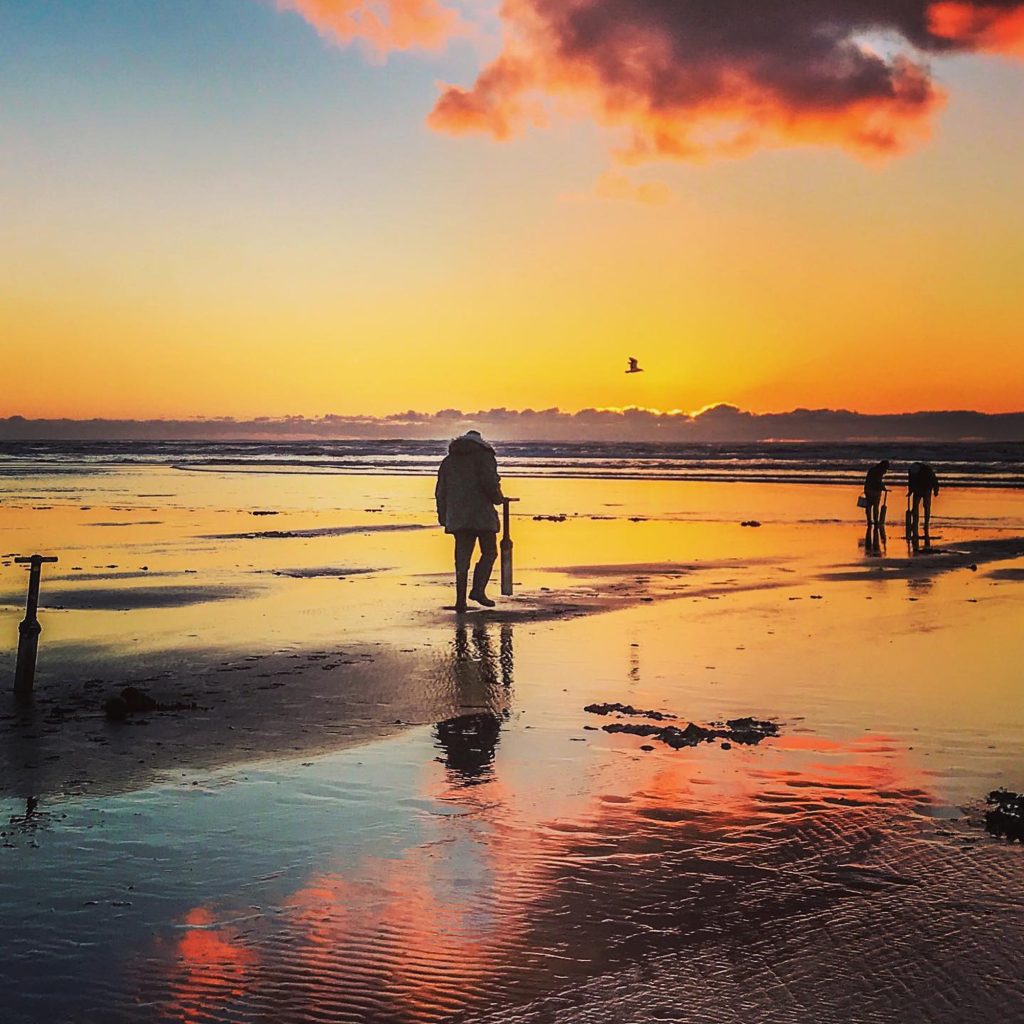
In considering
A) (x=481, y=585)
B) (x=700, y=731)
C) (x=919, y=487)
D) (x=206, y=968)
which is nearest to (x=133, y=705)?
(x=700, y=731)

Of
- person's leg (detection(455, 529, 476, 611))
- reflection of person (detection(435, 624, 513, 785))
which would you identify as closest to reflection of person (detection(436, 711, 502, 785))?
reflection of person (detection(435, 624, 513, 785))

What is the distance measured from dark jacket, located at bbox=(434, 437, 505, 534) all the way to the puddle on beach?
1.29 meters

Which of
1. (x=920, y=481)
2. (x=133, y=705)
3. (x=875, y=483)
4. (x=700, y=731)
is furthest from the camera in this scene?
(x=875, y=483)

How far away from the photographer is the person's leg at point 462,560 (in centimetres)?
1578

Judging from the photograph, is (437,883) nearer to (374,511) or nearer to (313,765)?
(313,765)

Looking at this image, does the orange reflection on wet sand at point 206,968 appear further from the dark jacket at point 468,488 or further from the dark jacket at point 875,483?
the dark jacket at point 875,483

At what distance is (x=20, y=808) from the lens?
23.2 feet

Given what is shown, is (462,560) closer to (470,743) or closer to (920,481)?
(470,743)

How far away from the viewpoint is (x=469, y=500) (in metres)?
15.8

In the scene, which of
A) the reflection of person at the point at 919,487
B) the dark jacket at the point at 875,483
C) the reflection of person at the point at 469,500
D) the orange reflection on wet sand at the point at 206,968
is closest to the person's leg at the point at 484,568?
the reflection of person at the point at 469,500

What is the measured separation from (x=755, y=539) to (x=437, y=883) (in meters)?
21.9

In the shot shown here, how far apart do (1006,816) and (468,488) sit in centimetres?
986

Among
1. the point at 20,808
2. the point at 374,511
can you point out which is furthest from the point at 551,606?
the point at 374,511

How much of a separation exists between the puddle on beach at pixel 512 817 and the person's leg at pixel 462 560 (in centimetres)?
44
